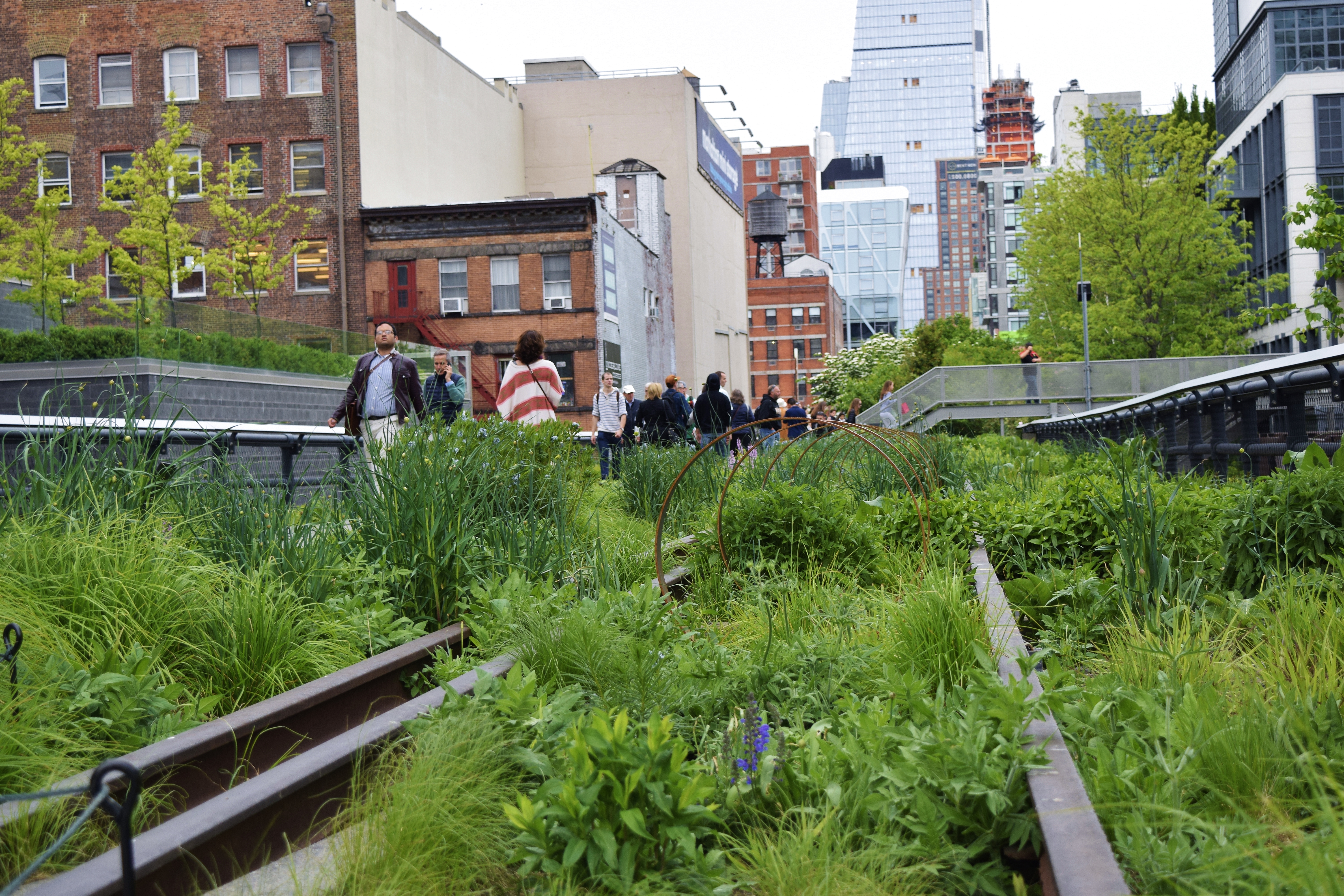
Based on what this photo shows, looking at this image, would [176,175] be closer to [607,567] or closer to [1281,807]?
[607,567]

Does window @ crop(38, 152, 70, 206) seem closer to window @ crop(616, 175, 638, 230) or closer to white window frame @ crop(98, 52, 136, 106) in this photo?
white window frame @ crop(98, 52, 136, 106)

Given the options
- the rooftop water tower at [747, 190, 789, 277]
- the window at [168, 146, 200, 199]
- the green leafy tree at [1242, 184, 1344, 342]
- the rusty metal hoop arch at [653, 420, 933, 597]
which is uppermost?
the rooftop water tower at [747, 190, 789, 277]

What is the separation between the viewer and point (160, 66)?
3953 centimetres

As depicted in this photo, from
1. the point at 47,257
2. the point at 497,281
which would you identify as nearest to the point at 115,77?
the point at 47,257

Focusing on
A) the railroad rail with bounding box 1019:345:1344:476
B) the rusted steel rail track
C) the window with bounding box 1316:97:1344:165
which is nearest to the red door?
the railroad rail with bounding box 1019:345:1344:476

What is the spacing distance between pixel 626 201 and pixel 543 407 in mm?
40942

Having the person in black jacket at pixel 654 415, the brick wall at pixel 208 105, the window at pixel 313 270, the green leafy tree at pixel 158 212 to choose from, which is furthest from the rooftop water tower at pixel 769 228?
the person in black jacket at pixel 654 415

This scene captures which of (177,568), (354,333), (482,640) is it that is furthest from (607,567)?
(354,333)

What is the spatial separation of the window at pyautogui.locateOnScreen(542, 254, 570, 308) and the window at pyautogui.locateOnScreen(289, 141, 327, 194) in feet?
26.0

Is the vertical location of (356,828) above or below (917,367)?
below

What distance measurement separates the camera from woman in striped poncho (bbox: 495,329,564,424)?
1062 cm

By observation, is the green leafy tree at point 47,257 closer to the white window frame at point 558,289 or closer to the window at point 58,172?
the window at point 58,172

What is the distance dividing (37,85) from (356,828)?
4491cm

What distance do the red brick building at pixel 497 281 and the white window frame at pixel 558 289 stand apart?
0.11ft
